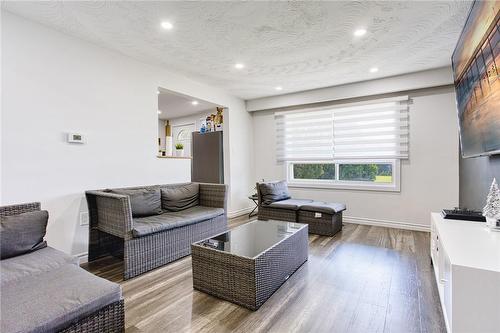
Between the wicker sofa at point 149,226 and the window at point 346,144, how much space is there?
2.14 meters

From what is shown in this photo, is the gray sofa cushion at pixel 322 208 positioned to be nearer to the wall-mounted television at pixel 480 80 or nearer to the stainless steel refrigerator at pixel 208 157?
the wall-mounted television at pixel 480 80

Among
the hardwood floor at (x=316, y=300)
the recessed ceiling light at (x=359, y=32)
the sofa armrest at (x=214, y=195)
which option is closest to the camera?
the hardwood floor at (x=316, y=300)

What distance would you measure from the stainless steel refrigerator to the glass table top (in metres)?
2.30

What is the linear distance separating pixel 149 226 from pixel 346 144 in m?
3.48

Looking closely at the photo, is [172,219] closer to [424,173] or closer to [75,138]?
[75,138]

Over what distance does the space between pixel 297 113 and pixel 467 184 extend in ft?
9.35

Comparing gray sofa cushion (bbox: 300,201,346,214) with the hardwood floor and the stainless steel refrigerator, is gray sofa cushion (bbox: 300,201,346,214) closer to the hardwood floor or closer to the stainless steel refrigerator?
the hardwood floor

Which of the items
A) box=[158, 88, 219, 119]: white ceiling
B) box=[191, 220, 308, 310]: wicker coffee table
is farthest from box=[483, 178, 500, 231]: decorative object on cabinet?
box=[158, 88, 219, 119]: white ceiling

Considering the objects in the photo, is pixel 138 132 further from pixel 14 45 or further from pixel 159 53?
pixel 14 45

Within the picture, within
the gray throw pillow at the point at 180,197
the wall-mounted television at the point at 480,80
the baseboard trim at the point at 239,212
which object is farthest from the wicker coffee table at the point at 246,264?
the baseboard trim at the point at 239,212

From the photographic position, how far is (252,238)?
244 cm

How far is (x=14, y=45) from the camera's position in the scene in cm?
225

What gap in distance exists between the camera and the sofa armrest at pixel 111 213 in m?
2.32

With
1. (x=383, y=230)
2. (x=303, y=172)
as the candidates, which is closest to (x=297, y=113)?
(x=303, y=172)
